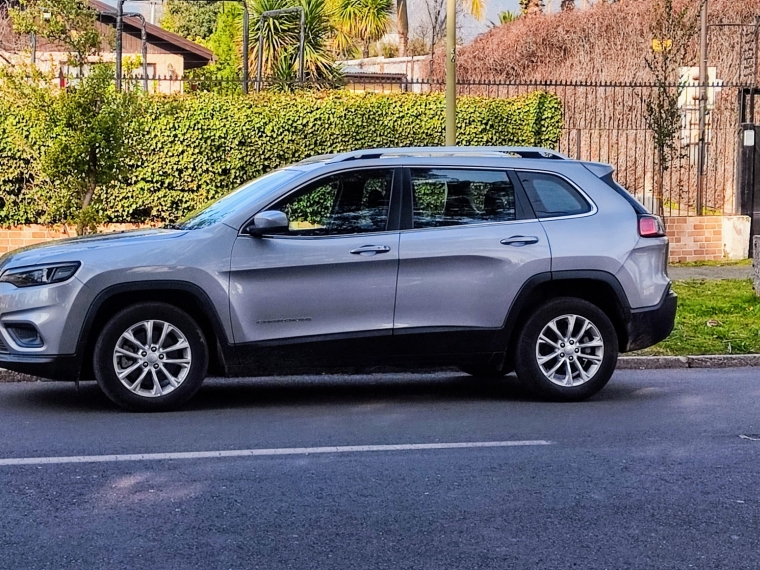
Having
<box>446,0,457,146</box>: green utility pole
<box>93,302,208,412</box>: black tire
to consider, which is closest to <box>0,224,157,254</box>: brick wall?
<box>446,0,457,146</box>: green utility pole

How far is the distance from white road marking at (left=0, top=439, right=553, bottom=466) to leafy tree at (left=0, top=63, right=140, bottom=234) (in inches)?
268

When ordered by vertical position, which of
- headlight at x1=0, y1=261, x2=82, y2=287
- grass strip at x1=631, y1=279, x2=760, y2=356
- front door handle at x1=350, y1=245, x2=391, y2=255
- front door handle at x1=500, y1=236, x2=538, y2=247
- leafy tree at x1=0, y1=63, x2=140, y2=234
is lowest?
grass strip at x1=631, y1=279, x2=760, y2=356

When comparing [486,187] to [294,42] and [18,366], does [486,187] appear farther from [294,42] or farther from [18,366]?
[294,42]

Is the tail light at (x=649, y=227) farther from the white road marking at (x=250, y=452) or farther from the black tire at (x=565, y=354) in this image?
the white road marking at (x=250, y=452)

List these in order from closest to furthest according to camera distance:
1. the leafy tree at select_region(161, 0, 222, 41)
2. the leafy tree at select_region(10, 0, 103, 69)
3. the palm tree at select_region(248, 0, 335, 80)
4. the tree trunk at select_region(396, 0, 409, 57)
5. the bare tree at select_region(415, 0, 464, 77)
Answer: the leafy tree at select_region(10, 0, 103, 69) < the palm tree at select_region(248, 0, 335, 80) < the tree trunk at select_region(396, 0, 409, 57) < the bare tree at select_region(415, 0, 464, 77) < the leafy tree at select_region(161, 0, 222, 41)

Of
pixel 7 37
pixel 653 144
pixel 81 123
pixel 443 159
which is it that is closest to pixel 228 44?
pixel 7 37

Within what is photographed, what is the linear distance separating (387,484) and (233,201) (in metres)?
3.04

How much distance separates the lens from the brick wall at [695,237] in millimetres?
19453

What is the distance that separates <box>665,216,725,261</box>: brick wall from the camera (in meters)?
19.5

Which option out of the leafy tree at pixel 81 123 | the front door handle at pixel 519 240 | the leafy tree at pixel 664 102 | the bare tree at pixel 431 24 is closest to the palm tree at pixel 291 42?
the bare tree at pixel 431 24

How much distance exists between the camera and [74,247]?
8.20m

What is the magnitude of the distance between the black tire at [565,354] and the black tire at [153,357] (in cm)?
217

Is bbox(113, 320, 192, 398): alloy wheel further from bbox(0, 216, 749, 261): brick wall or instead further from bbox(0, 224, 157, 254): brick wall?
bbox(0, 216, 749, 261): brick wall

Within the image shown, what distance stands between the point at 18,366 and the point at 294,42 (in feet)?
89.8
